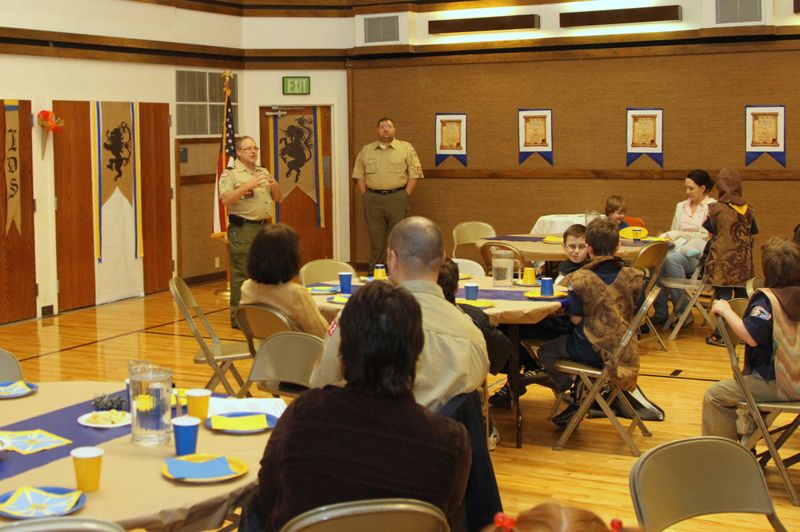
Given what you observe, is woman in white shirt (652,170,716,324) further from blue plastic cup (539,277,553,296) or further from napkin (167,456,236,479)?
napkin (167,456,236,479)

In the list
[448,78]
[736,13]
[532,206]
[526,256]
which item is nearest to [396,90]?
[448,78]

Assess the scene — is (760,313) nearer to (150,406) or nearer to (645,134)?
(150,406)

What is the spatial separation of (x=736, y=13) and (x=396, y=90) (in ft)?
12.8

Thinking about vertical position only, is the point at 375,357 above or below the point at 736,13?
below

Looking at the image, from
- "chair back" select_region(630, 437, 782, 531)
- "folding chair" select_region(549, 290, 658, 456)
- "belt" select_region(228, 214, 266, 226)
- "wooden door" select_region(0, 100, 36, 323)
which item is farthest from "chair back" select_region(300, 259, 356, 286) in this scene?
"chair back" select_region(630, 437, 782, 531)

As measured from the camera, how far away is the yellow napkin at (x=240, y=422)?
3.46m

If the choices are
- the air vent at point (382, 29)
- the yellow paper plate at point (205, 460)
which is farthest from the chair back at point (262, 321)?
the air vent at point (382, 29)

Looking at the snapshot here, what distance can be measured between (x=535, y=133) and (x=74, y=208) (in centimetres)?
497

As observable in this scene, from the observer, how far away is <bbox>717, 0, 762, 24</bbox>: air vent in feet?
35.2

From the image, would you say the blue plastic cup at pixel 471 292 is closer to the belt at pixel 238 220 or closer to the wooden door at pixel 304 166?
the belt at pixel 238 220

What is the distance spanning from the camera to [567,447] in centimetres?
614

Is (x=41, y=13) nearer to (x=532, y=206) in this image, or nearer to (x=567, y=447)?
(x=532, y=206)

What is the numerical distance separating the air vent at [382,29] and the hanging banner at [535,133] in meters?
1.71

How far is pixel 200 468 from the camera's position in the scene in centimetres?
306
